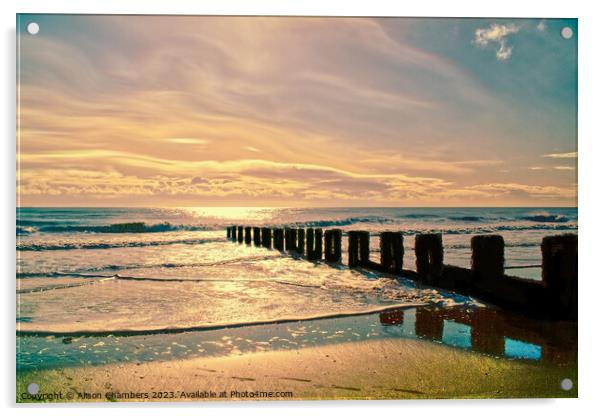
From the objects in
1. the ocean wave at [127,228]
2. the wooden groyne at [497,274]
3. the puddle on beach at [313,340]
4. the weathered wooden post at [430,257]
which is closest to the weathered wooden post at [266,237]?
the ocean wave at [127,228]

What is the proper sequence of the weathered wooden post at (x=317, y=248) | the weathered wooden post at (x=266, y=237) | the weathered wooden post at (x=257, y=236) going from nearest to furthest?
the weathered wooden post at (x=317, y=248), the weathered wooden post at (x=266, y=237), the weathered wooden post at (x=257, y=236)

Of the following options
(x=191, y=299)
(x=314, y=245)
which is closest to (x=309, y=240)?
(x=314, y=245)

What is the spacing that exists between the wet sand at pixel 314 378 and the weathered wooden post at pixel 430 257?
180cm

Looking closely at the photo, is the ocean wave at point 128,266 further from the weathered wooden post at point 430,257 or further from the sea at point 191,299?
the weathered wooden post at point 430,257

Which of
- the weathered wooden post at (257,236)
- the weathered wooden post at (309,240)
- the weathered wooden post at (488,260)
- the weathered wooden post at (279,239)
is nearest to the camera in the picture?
the weathered wooden post at (488,260)

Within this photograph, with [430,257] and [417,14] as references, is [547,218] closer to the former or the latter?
[430,257]

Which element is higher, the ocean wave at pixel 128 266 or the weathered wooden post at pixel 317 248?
the weathered wooden post at pixel 317 248

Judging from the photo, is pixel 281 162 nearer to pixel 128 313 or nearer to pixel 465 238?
pixel 128 313

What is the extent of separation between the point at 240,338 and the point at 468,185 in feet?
9.90

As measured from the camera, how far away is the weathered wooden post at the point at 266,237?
36.8 ft

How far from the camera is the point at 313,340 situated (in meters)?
4.03

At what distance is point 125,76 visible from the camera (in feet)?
14.8

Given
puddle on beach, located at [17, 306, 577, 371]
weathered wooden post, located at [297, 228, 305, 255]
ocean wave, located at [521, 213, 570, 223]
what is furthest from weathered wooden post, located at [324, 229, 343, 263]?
puddle on beach, located at [17, 306, 577, 371]
